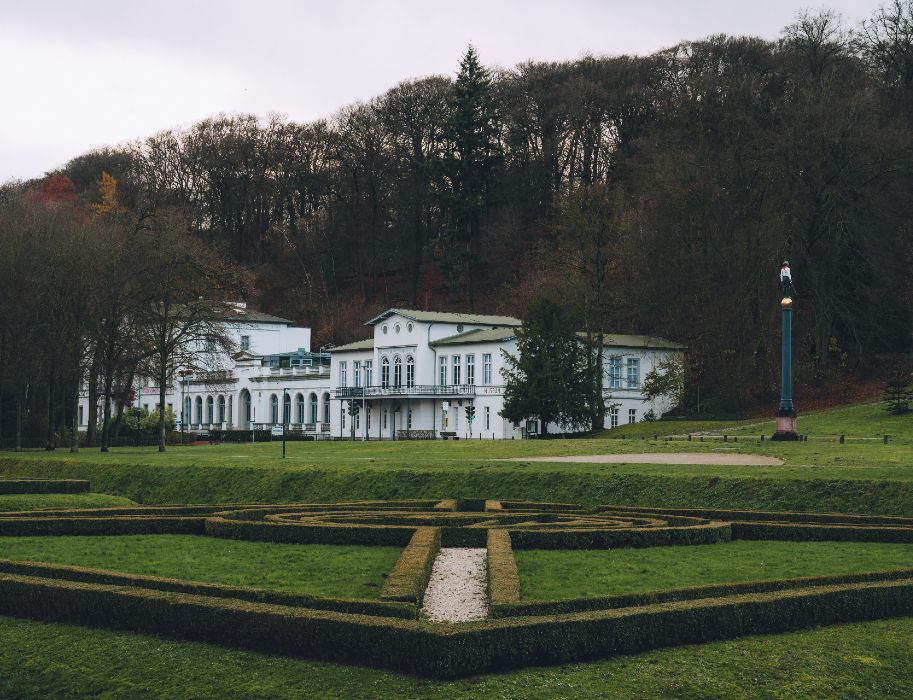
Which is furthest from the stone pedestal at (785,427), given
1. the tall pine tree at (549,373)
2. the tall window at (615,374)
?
the tall window at (615,374)

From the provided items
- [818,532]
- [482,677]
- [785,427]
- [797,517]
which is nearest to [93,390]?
[785,427]

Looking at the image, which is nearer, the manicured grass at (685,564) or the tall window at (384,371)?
the manicured grass at (685,564)

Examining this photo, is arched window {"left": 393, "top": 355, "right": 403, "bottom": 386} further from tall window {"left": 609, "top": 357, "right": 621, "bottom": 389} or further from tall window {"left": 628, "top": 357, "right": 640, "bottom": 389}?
tall window {"left": 628, "top": 357, "right": 640, "bottom": 389}

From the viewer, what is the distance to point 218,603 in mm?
14359

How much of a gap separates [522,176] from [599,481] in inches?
2747

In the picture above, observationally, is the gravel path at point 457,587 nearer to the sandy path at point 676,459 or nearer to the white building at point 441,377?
the sandy path at point 676,459

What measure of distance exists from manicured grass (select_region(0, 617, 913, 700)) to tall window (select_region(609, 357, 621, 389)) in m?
60.8

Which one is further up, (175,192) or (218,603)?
(175,192)

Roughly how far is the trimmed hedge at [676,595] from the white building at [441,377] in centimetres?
5377

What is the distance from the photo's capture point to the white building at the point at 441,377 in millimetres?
76312

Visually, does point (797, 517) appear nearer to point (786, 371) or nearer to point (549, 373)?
point (786, 371)

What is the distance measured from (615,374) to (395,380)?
1577 cm

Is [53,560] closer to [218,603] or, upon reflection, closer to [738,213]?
[218,603]

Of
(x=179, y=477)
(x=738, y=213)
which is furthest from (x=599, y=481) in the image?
(x=738, y=213)
